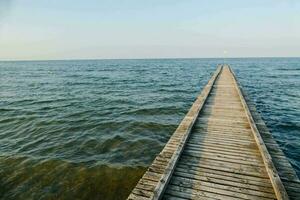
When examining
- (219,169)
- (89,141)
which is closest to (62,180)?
(89,141)

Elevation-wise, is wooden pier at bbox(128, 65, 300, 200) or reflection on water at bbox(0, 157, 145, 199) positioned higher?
wooden pier at bbox(128, 65, 300, 200)

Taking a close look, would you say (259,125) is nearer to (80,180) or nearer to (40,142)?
(80,180)

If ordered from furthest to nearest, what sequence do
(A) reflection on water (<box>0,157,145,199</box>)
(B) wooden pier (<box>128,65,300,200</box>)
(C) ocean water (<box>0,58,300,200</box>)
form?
(C) ocean water (<box>0,58,300,200</box>)
(A) reflection on water (<box>0,157,145,199</box>)
(B) wooden pier (<box>128,65,300,200</box>)

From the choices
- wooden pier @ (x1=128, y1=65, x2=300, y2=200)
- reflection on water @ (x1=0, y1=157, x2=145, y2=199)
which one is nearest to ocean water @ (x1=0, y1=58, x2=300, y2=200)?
reflection on water @ (x1=0, y1=157, x2=145, y2=199)

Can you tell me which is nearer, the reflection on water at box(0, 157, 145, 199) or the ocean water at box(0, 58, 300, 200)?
the reflection on water at box(0, 157, 145, 199)

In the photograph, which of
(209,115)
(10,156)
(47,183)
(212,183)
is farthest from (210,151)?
(10,156)

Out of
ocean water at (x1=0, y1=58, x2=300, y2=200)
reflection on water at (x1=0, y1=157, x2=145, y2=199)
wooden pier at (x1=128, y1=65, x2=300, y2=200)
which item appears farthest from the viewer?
ocean water at (x1=0, y1=58, x2=300, y2=200)

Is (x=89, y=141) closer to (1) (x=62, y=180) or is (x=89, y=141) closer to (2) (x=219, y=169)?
(1) (x=62, y=180)

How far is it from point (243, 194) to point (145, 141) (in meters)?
6.72

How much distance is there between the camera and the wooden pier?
16.5 feet

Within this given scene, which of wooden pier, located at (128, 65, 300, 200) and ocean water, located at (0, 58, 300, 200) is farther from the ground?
wooden pier, located at (128, 65, 300, 200)

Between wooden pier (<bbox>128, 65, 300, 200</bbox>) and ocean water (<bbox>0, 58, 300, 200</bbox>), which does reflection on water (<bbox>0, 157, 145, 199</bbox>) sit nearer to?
ocean water (<bbox>0, 58, 300, 200</bbox>)

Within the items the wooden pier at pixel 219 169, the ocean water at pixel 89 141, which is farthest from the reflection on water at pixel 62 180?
the wooden pier at pixel 219 169

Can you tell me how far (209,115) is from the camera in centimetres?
1138
